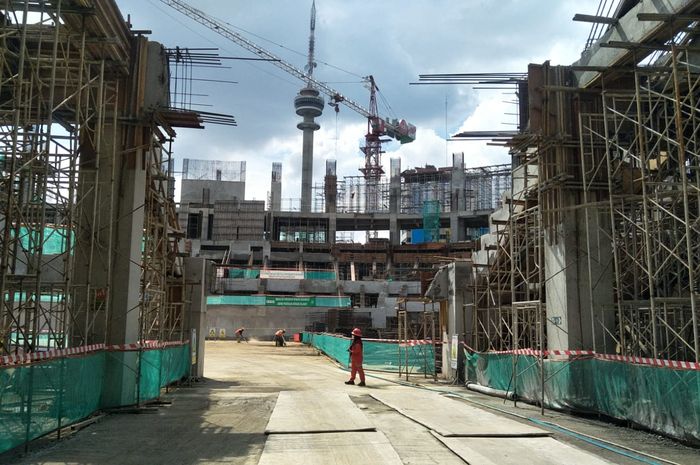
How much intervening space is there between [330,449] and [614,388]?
6.58m

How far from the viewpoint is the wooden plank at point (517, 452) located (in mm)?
7922

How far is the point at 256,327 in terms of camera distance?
53.9 m

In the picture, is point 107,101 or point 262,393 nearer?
point 107,101

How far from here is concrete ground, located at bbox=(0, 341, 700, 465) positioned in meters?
8.26

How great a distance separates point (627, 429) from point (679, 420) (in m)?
1.83

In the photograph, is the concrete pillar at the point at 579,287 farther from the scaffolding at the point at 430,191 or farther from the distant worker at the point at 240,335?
the scaffolding at the point at 430,191

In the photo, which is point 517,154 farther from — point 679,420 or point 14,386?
point 14,386

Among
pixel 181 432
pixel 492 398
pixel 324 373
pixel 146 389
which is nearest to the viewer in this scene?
pixel 181 432

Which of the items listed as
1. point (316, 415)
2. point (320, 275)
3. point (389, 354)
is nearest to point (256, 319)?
point (320, 275)

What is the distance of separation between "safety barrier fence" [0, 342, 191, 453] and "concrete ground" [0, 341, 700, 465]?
1.26 ft

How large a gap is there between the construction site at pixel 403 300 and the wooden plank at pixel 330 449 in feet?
0.20

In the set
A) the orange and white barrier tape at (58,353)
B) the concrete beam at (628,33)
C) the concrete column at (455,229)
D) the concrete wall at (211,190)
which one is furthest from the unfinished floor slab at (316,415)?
the concrete wall at (211,190)

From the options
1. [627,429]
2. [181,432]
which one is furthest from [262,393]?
[627,429]

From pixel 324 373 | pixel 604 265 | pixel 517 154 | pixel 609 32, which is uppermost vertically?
pixel 609 32
